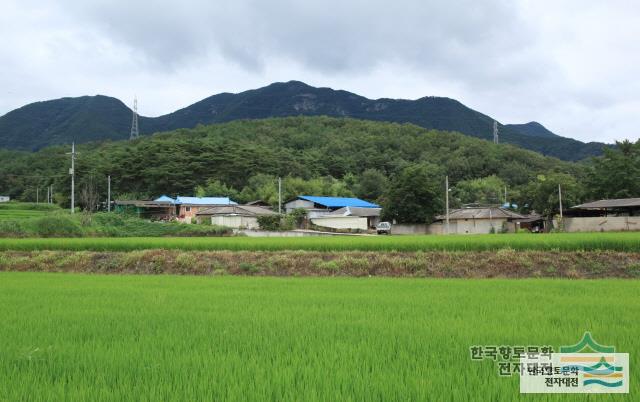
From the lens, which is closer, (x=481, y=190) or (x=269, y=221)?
(x=269, y=221)

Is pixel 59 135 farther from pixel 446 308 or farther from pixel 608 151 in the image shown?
pixel 446 308

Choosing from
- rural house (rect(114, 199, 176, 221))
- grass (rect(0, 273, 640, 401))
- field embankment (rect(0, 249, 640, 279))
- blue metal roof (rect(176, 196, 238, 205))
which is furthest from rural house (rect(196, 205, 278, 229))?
grass (rect(0, 273, 640, 401))

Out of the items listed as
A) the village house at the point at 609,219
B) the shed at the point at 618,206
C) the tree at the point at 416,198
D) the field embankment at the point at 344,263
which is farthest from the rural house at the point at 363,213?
the field embankment at the point at 344,263

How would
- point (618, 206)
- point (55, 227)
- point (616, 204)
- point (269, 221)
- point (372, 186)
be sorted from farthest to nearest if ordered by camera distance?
point (372, 186)
point (269, 221)
point (616, 204)
point (618, 206)
point (55, 227)

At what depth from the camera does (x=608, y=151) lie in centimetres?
4553

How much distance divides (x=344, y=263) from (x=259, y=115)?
148064 mm

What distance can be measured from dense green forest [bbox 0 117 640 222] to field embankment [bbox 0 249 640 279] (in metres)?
26.4

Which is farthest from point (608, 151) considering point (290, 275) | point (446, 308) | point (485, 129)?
point (485, 129)

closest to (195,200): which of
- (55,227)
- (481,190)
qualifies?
(55,227)

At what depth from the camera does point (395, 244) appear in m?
17.9

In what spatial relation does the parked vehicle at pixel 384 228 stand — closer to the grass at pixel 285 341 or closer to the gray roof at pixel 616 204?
the gray roof at pixel 616 204

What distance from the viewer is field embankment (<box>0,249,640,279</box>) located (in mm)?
15195

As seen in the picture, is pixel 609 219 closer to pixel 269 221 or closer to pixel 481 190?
pixel 269 221

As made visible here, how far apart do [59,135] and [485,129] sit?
105273 mm
